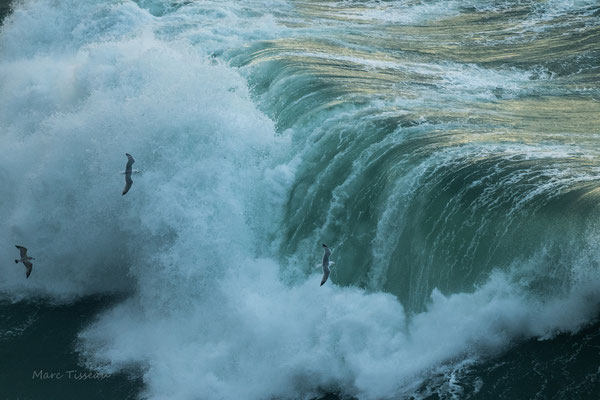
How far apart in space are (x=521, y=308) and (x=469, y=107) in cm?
585

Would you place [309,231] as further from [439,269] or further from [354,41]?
[354,41]

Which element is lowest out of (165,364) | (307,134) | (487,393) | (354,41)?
(165,364)

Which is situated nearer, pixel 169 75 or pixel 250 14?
pixel 169 75

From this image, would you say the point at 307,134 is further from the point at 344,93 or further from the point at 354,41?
the point at 354,41

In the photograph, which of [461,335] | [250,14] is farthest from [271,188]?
[250,14]

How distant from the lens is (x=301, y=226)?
11.3 metres

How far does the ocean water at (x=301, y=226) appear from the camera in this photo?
8.68 metres

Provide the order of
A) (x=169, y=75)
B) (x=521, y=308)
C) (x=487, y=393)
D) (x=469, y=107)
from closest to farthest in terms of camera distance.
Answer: (x=487, y=393) → (x=521, y=308) → (x=469, y=107) → (x=169, y=75)

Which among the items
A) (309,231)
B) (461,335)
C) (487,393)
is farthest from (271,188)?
(487,393)

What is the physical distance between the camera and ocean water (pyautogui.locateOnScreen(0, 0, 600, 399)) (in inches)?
342

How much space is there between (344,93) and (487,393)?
278 inches

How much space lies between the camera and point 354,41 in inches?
746

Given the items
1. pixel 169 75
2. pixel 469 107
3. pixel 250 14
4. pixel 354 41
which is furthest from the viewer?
pixel 250 14

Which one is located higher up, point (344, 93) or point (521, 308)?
point (344, 93)
